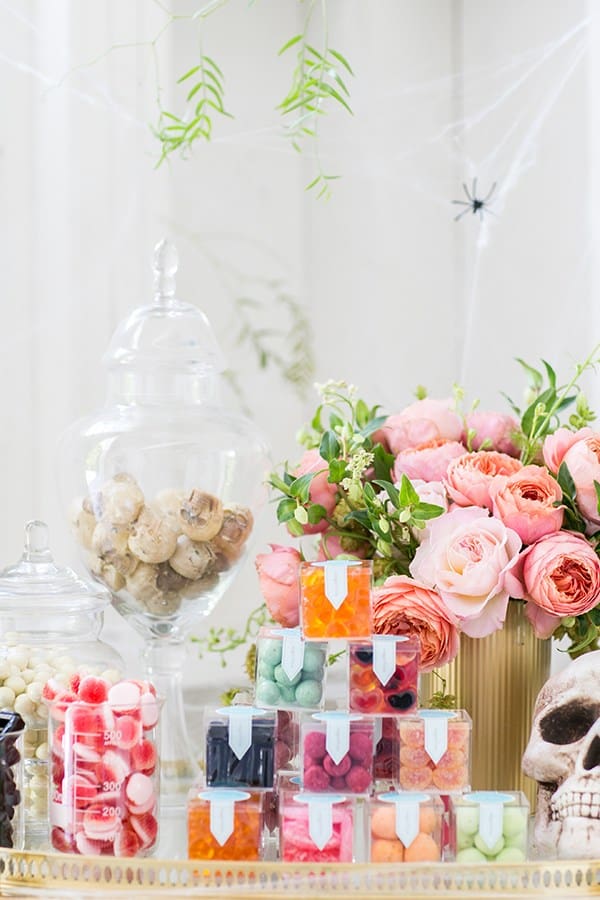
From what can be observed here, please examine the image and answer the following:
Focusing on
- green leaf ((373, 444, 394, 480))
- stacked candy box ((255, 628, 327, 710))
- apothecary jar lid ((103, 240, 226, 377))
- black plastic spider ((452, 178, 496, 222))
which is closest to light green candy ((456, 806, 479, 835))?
stacked candy box ((255, 628, 327, 710))

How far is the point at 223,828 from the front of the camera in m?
0.81

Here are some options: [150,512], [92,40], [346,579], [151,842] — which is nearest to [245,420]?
[150,512]

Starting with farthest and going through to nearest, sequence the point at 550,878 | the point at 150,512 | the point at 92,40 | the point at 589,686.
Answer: the point at 92,40 → the point at 150,512 → the point at 589,686 → the point at 550,878

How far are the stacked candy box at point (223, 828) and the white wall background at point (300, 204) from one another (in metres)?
0.54

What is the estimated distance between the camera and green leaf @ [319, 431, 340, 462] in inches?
39.7

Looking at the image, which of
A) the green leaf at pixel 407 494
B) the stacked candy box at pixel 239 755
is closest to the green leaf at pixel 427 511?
the green leaf at pixel 407 494

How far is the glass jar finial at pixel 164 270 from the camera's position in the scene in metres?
1.09

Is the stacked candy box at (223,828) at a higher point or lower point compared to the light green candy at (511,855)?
higher

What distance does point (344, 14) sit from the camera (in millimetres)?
1398

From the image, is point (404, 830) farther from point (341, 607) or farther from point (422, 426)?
point (422, 426)

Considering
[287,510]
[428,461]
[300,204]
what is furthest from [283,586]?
[300,204]

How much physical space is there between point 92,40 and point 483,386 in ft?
2.03

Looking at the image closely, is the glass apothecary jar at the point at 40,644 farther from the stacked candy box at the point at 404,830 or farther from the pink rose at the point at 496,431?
the pink rose at the point at 496,431

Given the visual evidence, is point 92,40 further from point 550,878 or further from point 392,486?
point 550,878
